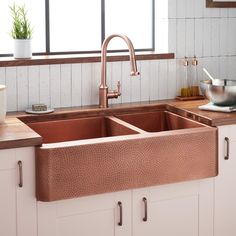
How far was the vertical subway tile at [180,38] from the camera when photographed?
3689mm

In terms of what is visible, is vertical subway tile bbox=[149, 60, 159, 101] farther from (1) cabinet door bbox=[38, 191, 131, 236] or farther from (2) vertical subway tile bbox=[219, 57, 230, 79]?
(1) cabinet door bbox=[38, 191, 131, 236]

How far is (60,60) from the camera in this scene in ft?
11.1

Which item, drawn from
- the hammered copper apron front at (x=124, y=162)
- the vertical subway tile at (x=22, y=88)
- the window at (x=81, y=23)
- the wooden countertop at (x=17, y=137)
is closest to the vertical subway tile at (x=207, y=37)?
the window at (x=81, y=23)

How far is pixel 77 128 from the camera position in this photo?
3344mm

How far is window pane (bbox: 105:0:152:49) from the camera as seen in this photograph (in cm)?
381

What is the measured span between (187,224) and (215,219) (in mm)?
175

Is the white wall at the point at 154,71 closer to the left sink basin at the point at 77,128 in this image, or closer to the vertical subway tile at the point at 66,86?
the vertical subway tile at the point at 66,86

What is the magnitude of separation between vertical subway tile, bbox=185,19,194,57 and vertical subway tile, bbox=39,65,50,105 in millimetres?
879

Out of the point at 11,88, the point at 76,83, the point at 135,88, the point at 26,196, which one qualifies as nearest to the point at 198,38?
the point at 135,88

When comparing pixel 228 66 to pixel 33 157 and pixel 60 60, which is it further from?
pixel 33 157

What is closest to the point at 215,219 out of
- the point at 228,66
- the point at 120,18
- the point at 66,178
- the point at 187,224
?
the point at 187,224

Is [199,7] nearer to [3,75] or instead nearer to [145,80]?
[145,80]

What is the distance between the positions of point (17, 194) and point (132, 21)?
1.60m

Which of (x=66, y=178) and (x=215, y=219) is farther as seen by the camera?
(x=215, y=219)
